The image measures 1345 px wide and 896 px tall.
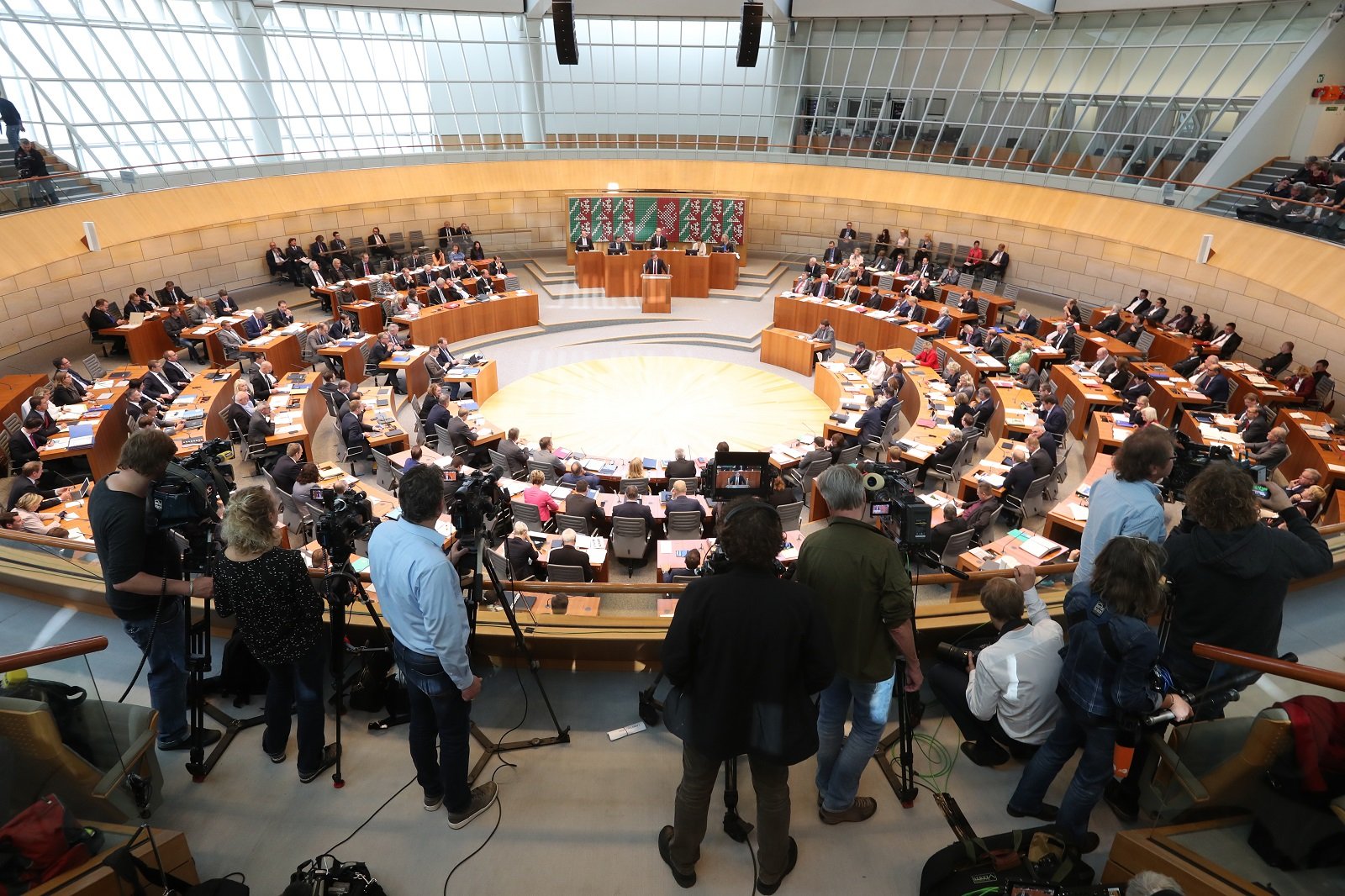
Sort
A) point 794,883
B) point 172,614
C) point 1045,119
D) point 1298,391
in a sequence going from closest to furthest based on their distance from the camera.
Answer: point 794,883
point 172,614
point 1298,391
point 1045,119

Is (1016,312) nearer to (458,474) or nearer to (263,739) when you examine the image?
(458,474)

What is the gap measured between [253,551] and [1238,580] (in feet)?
15.1

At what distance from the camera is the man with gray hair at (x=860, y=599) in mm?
3186

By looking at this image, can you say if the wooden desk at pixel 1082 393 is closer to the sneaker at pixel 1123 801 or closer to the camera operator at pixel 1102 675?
the sneaker at pixel 1123 801

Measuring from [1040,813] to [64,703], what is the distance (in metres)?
4.45

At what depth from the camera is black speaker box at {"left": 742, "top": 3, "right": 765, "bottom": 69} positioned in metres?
16.3

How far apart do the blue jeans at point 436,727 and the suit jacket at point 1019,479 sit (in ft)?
26.9

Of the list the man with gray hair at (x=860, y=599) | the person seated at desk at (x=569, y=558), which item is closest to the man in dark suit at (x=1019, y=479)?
the person seated at desk at (x=569, y=558)

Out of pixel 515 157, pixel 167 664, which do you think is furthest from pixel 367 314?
pixel 167 664

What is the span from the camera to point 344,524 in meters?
3.89

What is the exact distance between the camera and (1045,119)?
66.9ft

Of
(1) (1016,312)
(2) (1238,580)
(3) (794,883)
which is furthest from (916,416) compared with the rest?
(3) (794,883)

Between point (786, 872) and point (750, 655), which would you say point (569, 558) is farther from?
point (750, 655)

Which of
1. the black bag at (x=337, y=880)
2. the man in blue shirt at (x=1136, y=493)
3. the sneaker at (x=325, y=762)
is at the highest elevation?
the man in blue shirt at (x=1136, y=493)
